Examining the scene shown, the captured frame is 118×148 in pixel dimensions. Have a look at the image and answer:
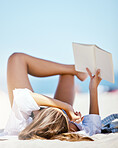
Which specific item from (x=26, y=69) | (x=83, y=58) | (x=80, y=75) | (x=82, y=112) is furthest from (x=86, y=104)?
(x=26, y=69)

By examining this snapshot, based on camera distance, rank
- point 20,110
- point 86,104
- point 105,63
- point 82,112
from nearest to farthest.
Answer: point 20,110 < point 105,63 < point 82,112 < point 86,104

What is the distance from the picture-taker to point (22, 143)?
2.82 feet

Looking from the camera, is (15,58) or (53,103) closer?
(53,103)

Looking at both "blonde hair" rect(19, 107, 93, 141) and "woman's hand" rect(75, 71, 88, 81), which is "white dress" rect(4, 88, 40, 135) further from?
"woman's hand" rect(75, 71, 88, 81)

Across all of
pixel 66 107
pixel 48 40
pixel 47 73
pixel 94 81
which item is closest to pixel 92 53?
pixel 94 81

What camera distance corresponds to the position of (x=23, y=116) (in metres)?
1.34

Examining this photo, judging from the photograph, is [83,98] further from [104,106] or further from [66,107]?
[66,107]

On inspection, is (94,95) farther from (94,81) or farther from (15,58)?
(15,58)

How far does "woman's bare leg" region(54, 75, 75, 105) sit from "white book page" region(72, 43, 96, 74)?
0.38 ft

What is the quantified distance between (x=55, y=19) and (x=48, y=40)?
1.27 ft

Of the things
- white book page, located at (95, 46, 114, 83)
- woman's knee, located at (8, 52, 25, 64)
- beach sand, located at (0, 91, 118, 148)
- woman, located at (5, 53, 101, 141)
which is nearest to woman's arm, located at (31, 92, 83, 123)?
woman, located at (5, 53, 101, 141)

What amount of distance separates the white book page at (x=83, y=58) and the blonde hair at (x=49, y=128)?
0.67 metres

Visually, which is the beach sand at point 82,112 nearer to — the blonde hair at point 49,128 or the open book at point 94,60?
the blonde hair at point 49,128

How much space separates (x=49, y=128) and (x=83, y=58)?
31.0 inches
